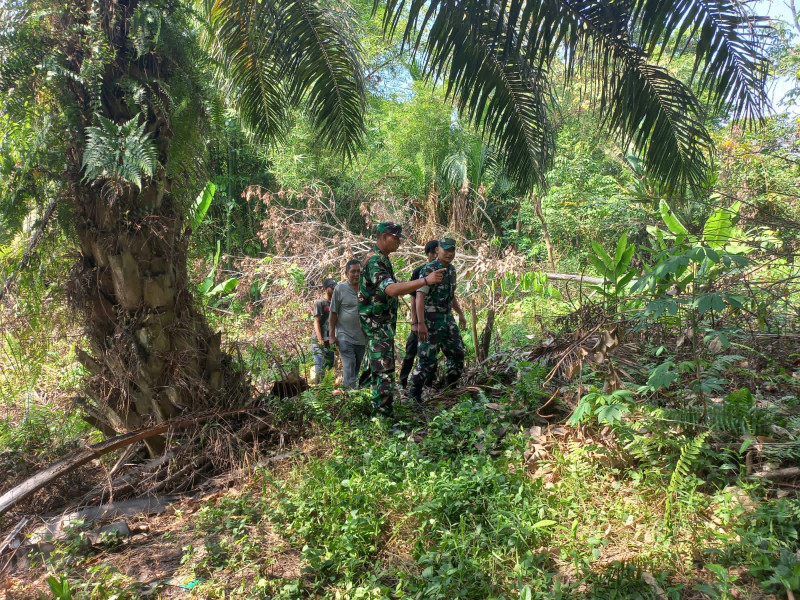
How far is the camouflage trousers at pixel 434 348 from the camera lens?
578 centimetres

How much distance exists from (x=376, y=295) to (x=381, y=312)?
0.56 ft

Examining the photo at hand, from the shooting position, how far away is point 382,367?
5.17 m

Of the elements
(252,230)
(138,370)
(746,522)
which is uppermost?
(252,230)

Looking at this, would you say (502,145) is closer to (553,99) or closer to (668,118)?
(553,99)

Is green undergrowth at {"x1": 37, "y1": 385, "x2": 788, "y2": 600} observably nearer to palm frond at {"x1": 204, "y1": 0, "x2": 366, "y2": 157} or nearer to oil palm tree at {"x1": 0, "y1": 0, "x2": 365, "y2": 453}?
oil palm tree at {"x1": 0, "y1": 0, "x2": 365, "y2": 453}

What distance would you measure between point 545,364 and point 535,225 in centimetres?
1332

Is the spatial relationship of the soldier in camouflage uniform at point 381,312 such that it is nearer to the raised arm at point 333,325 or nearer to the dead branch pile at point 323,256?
the raised arm at point 333,325

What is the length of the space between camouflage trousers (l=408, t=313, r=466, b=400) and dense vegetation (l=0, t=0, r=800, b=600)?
12.1 inches

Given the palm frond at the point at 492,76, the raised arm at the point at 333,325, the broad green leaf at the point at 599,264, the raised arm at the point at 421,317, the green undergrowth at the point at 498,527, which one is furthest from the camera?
the raised arm at the point at 333,325

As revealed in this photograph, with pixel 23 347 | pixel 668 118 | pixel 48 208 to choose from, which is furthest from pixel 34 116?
pixel 668 118

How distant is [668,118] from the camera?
13.4ft

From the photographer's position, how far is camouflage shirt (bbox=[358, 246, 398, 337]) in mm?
5223

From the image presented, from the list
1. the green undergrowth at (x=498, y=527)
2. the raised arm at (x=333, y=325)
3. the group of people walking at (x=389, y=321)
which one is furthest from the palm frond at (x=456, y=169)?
the green undergrowth at (x=498, y=527)

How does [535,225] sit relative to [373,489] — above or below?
above
